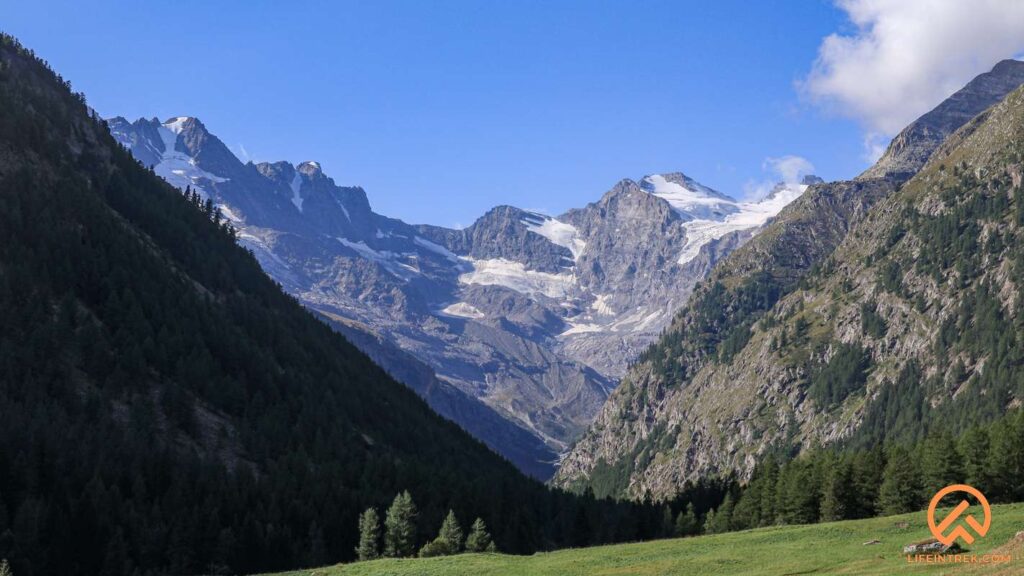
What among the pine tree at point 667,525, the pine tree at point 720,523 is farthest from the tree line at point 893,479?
the pine tree at point 667,525

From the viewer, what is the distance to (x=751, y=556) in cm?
8038

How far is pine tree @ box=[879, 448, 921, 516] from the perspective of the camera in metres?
124

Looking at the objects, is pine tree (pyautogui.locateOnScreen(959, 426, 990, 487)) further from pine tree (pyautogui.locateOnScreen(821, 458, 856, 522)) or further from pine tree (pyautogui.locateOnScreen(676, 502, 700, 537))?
pine tree (pyautogui.locateOnScreen(676, 502, 700, 537))

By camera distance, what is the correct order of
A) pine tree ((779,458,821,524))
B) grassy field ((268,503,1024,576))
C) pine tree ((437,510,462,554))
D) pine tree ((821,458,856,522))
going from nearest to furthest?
1. grassy field ((268,503,1024,576))
2. pine tree ((437,510,462,554))
3. pine tree ((821,458,856,522))
4. pine tree ((779,458,821,524))

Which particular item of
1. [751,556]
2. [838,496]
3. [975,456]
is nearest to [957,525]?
[751,556]

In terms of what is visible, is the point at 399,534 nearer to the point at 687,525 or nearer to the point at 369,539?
the point at 369,539

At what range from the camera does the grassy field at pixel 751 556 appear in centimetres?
6981

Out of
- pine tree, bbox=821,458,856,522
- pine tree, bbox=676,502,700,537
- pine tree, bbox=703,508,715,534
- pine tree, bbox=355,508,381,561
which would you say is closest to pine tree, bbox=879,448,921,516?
pine tree, bbox=821,458,856,522

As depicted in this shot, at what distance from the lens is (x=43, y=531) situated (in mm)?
115250

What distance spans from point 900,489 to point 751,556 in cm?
5467

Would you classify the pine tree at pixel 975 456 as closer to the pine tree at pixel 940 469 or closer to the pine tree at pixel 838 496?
the pine tree at pixel 940 469

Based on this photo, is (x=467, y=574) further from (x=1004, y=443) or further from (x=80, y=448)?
(x=80, y=448)

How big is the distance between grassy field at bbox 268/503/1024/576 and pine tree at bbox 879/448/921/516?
96.4ft

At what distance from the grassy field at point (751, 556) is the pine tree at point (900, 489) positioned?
29383 millimetres
